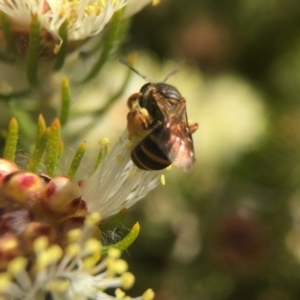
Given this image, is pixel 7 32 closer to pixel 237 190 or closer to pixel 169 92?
pixel 169 92

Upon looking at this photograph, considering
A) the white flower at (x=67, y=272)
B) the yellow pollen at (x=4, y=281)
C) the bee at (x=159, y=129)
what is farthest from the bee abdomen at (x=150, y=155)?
the yellow pollen at (x=4, y=281)

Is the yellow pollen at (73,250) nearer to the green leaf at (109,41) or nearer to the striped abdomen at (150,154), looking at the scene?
the striped abdomen at (150,154)

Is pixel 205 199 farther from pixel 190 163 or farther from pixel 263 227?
pixel 190 163

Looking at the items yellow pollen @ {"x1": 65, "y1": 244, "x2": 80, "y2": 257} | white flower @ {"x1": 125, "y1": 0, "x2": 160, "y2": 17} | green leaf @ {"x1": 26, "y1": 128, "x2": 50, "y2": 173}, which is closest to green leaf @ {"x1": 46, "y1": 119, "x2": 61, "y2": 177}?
green leaf @ {"x1": 26, "y1": 128, "x2": 50, "y2": 173}

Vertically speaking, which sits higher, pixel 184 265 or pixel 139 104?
pixel 139 104

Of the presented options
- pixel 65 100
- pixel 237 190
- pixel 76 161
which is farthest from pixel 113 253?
pixel 237 190

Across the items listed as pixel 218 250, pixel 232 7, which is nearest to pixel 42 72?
pixel 218 250

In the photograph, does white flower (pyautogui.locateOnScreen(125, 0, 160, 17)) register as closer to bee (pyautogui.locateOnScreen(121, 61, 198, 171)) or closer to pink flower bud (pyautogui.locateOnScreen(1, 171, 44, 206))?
bee (pyautogui.locateOnScreen(121, 61, 198, 171))
